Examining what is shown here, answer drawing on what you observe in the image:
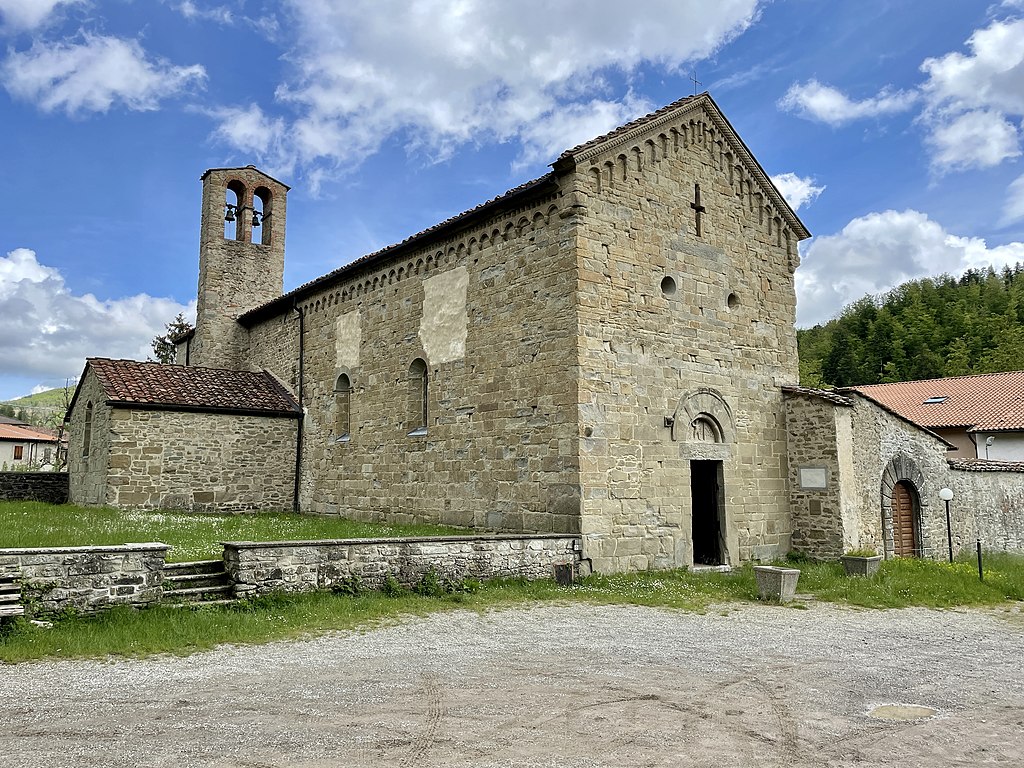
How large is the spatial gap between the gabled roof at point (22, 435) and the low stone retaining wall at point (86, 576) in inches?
2391

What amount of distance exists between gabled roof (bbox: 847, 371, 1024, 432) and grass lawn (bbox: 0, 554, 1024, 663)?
1625 cm

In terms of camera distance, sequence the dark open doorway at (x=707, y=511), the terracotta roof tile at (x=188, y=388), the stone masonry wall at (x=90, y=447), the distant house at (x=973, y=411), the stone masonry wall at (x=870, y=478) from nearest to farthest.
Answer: the dark open doorway at (x=707, y=511)
the stone masonry wall at (x=870, y=478)
the stone masonry wall at (x=90, y=447)
the terracotta roof tile at (x=188, y=388)
the distant house at (x=973, y=411)

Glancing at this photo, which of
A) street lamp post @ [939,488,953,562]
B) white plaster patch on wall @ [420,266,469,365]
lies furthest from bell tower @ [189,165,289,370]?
street lamp post @ [939,488,953,562]

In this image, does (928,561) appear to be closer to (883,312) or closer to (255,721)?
(255,721)

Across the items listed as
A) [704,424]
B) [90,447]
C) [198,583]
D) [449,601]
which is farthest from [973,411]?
[90,447]

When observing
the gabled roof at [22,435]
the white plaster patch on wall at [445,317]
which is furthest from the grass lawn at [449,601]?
the gabled roof at [22,435]

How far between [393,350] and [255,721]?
12110mm

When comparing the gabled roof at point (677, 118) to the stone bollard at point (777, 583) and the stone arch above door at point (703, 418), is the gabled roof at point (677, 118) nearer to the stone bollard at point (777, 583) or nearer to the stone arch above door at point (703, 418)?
the stone arch above door at point (703, 418)

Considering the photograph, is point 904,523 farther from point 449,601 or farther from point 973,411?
point 973,411

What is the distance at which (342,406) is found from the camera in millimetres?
19406

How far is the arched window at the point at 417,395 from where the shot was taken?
16.5 meters

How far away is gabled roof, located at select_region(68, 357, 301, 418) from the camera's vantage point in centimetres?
1959

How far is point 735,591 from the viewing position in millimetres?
11750

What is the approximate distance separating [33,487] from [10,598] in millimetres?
18792
